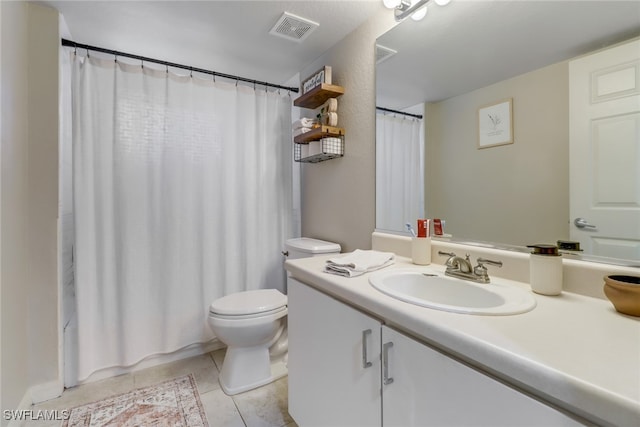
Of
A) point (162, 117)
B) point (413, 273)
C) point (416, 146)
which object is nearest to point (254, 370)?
point (413, 273)

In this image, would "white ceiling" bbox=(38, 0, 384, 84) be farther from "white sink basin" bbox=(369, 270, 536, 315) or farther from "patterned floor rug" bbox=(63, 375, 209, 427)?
"patterned floor rug" bbox=(63, 375, 209, 427)

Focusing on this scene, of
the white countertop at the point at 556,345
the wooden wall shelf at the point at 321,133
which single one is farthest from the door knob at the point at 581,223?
the wooden wall shelf at the point at 321,133

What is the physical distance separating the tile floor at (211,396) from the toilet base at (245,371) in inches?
1.3

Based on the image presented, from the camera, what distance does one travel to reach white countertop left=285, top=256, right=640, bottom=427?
1.40 ft

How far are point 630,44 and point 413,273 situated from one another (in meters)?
0.91

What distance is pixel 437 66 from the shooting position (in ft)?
4.34

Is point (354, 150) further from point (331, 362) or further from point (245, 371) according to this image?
point (245, 371)

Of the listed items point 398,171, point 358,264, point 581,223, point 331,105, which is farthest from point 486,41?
point 358,264

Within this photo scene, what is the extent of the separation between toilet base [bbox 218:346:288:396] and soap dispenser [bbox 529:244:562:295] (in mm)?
1454

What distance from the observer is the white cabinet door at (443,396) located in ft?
1.66

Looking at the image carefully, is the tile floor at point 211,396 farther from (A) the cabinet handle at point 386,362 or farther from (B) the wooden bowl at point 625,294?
(B) the wooden bowl at point 625,294

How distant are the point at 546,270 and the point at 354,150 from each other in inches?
46.2

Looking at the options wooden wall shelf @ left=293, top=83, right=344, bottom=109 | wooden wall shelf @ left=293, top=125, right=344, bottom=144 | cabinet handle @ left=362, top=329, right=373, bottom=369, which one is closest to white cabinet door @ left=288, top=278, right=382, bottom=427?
cabinet handle @ left=362, top=329, right=373, bottom=369

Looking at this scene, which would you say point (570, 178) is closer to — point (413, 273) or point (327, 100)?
point (413, 273)
